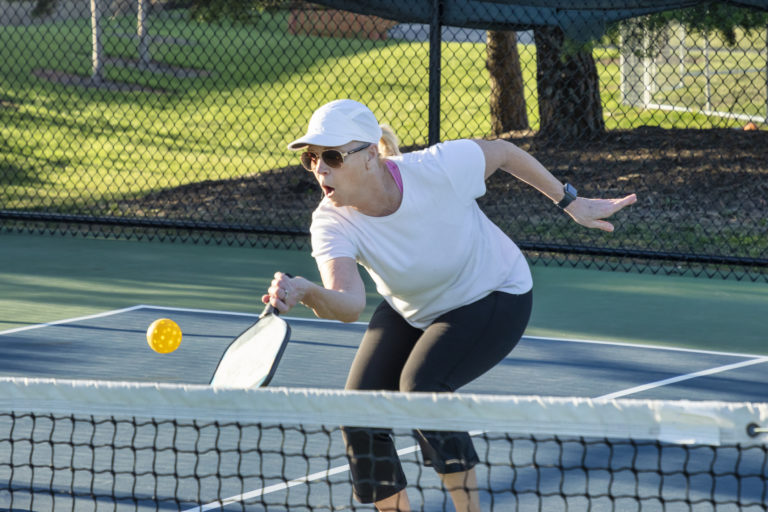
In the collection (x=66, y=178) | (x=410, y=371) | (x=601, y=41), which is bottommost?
(x=66, y=178)

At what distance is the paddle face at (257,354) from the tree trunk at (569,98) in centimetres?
999

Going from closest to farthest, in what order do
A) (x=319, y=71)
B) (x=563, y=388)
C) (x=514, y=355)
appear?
(x=563, y=388)
(x=514, y=355)
(x=319, y=71)

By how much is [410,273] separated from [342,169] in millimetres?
402

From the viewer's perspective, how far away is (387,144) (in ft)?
13.4

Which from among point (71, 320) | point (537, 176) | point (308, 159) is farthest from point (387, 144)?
point (71, 320)

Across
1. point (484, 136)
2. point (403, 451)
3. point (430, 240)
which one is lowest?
point (403, 451)

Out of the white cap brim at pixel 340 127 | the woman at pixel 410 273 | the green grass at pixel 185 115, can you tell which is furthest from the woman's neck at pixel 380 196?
the green grass at pixel 185 115

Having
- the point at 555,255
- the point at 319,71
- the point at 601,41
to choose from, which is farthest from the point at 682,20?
the point at 319,71

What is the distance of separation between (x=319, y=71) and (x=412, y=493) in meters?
19.5

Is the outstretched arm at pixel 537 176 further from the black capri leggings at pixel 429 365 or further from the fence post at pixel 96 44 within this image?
the fence post at pixel 96 44

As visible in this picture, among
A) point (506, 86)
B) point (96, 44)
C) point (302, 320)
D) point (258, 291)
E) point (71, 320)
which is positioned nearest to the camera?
point (71, 320)

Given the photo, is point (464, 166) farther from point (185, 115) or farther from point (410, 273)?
point (185, 115)

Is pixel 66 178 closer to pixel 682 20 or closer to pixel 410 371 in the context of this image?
pixel 682 20

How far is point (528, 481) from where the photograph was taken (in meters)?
4.68
